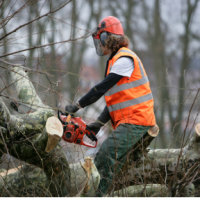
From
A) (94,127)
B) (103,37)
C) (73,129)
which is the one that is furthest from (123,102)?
(103,37)

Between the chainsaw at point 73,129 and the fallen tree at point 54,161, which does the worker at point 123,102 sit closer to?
the chainsaw at point 73,129

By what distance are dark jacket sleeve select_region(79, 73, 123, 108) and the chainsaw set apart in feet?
0.71

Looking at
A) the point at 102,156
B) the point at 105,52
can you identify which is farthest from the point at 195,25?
the point at 102,156

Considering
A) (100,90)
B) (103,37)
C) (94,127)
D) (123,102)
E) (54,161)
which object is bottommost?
(54,161)

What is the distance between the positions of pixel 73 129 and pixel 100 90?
55 cm

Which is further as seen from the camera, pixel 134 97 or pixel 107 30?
pixel 107 30

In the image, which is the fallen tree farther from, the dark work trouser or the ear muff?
the ear muff

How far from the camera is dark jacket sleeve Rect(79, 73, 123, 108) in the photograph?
3.11m

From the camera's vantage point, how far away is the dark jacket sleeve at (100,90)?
3111 mm

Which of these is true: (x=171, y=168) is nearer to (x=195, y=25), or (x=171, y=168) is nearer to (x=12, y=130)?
(x=12, y=130)

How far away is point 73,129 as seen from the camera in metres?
3.11

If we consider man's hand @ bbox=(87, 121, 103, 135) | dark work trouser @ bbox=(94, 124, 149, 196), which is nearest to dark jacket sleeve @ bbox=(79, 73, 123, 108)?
man's hand @ bbox=(87, 121, 103, 135)

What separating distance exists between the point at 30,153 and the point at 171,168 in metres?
1.84

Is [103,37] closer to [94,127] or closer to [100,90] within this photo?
[100,90]
